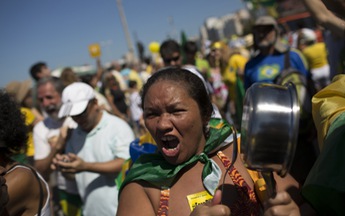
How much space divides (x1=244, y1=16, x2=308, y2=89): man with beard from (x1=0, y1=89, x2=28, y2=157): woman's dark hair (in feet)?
8.68

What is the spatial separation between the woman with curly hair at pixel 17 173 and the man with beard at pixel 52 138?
99 cm

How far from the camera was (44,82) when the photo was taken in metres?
3.80

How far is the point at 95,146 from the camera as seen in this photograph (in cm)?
307

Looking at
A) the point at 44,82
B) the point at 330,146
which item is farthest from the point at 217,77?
the point at 330,146

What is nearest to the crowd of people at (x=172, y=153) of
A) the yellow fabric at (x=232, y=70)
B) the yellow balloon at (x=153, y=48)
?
the yellow fabric at (x=232, y=70)

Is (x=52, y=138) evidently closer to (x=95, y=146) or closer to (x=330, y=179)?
(x=95, y=146)

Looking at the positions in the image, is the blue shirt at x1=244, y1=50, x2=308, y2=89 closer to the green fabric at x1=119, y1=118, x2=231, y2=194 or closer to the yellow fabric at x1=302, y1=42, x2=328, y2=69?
the yellow fabric at x1=302, y1=42, x2=328, y2=69

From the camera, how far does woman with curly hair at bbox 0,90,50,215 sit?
183 centimetres

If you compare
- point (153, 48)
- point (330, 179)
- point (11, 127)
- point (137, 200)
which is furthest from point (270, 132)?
point (153, 48)

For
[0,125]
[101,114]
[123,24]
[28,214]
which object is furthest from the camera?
[123,24]

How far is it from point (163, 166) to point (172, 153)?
10 centimetres

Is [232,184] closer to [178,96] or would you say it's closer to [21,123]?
[178,96]

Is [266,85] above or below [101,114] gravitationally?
above

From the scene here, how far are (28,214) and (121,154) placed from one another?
1151 millimetres
